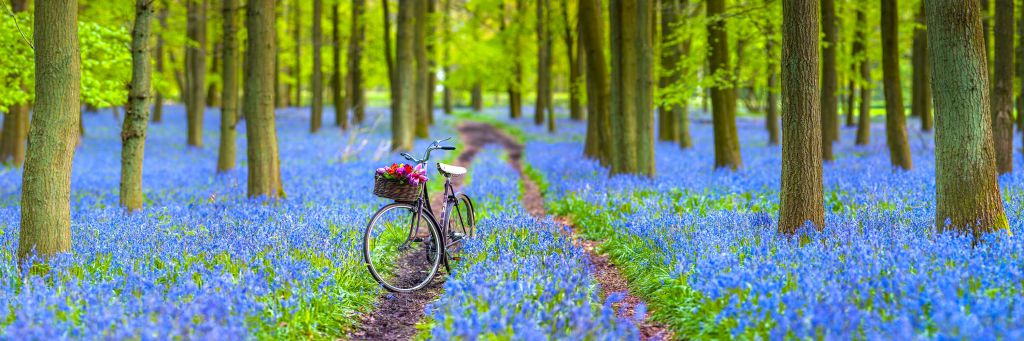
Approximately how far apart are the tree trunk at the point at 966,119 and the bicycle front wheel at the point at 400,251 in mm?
4618

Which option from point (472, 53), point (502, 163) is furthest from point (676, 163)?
point (472, 53)

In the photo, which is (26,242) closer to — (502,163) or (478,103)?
(502,163)

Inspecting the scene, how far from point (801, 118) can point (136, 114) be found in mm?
8322

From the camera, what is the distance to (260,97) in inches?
421

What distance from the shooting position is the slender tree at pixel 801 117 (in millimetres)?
6508

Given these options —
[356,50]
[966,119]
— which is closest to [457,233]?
[966,119]

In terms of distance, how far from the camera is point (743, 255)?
5914mm

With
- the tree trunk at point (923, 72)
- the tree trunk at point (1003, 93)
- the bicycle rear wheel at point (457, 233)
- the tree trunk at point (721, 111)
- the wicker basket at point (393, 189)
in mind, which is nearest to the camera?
the wicker basket at point (393, 189)

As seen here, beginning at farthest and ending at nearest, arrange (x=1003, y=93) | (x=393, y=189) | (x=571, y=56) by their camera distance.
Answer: (x=571, y=56) → (x=1003, y=93) → (x=393, y=189)

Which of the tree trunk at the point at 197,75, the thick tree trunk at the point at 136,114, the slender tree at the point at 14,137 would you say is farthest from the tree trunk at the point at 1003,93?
the slender tree at the point at 14,137

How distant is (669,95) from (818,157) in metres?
8.84

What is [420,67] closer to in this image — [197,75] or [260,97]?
[197,75]

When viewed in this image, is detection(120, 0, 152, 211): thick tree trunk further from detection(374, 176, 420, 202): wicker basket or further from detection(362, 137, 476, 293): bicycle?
detection(374, 176, 420, 202): wicker basket

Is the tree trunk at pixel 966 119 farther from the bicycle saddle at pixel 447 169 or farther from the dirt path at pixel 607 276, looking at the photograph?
the bicycle saddle at pixel 447 169
